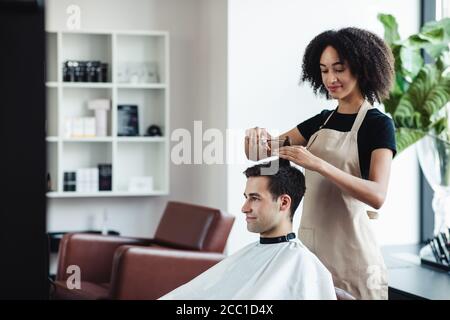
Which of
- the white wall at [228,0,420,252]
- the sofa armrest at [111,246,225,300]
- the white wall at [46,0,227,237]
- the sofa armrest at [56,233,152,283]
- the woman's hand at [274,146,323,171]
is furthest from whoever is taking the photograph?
the sofa armrest at [56,233,152,283]

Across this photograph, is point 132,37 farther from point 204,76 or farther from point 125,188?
point 204,76

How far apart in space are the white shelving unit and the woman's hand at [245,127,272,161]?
1.97 metres

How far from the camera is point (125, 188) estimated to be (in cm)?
331

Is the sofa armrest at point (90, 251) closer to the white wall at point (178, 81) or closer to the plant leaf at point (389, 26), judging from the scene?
the white wall at point (178, 81)

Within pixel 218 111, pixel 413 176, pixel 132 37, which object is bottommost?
pixel 413 176

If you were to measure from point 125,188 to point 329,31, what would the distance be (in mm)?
2310

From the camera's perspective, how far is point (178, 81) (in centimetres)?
291

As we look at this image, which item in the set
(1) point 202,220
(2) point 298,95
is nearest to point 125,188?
(1) point 202,220

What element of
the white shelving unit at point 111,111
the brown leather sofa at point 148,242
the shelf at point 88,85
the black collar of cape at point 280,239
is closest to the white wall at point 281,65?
the black collar of cape at point 280,239

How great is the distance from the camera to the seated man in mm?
1074

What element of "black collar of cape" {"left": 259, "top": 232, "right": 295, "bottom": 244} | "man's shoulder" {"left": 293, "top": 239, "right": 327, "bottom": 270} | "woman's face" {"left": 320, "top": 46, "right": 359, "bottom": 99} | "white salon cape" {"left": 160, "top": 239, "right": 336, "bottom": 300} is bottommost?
"white salon cape" {"left": 160, "top": 239, "right": 336, "bottom": 300}

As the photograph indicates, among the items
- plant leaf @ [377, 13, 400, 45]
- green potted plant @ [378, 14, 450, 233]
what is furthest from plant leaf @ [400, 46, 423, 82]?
plant leaf @ [377, 13, 400, 45]

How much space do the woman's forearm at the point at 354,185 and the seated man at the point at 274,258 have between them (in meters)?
0.06

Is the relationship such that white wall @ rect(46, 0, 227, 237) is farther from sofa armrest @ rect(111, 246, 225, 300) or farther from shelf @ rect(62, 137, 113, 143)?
A: shelf @ rect(62, 137, 113, 143)
